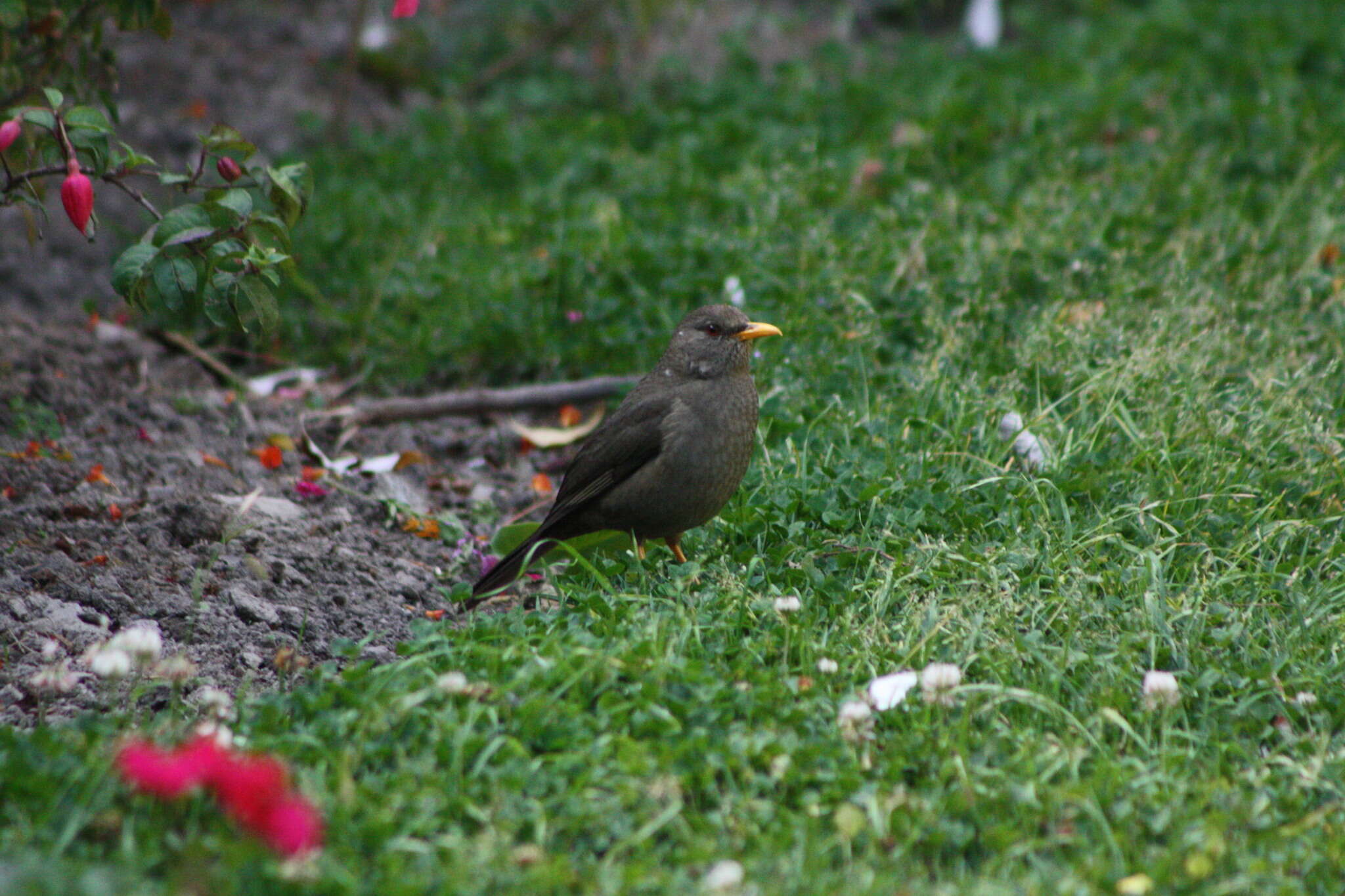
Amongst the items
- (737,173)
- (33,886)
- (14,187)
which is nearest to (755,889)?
(33,886)

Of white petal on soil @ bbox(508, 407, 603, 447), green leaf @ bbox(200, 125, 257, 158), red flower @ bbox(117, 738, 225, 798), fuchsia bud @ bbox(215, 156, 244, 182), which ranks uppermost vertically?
green leaf @ bbox(200, 125, 257, 158)


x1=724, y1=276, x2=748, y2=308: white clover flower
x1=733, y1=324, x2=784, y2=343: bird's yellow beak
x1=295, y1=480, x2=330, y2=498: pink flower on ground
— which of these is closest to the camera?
x1=733, y1=324, x2=784, y2=343: bird's yellow beak

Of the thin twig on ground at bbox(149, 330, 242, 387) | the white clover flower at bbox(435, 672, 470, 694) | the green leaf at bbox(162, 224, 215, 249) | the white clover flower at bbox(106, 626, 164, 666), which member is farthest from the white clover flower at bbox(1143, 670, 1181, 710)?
the thin twig on ground at bbox(149, 330, 242, 387)

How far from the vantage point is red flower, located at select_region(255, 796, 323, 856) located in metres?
2.28

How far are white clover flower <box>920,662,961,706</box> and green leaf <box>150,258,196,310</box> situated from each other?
2298 mm

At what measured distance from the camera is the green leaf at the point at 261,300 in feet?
12.4

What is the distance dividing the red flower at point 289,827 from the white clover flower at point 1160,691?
207 cm

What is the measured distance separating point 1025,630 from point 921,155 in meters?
4.09

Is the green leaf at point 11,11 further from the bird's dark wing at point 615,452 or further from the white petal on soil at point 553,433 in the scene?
the white petal on soil at point 553,433

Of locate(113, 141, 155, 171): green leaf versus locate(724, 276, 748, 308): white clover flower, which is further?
locate(724, 276, 748, 308): white clover flower

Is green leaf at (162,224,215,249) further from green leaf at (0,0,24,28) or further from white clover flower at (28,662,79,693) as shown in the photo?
white clover flower at (28,662,79,693)

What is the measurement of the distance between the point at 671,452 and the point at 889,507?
2.39 ft

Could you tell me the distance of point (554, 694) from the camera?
10.3 feet

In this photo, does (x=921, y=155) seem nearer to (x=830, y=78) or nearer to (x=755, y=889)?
(x=830, y=78)
